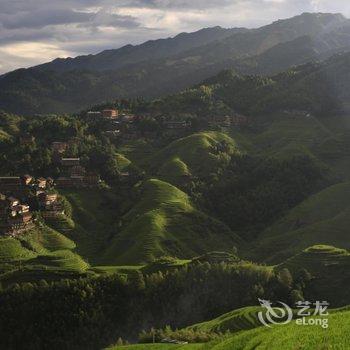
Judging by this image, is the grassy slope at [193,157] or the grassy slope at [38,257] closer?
the grassy slope at [38,257]

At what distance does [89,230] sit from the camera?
91625 millimetres

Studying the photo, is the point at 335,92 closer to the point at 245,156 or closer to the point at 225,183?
the point at 245,156

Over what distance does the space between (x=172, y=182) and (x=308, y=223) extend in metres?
26.2

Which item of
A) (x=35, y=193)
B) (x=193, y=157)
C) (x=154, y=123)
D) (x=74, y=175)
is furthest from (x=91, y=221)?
(x=154, y=123)

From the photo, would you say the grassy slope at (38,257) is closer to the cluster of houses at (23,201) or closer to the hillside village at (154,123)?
the cluster of houses at (23,201)

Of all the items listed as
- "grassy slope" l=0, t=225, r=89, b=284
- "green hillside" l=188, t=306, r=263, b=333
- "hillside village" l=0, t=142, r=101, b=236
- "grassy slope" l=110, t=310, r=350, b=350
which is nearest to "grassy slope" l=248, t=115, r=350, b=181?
"hillside village" l=0, t=142, r=101, b=236

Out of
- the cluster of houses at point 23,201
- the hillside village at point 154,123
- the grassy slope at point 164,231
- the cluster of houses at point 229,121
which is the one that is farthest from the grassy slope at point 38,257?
the cluster of houses at point 229,121

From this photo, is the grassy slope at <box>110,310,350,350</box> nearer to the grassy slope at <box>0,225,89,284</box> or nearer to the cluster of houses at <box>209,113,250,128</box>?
the grassy slope at <box>0,225,89,284</box>

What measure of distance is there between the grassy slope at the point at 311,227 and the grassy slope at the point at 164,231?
6863mm

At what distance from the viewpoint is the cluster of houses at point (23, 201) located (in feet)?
270

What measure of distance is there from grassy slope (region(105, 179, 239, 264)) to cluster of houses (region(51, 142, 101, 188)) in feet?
36.2

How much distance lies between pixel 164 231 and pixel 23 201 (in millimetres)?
24685

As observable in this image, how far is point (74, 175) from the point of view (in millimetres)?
108562

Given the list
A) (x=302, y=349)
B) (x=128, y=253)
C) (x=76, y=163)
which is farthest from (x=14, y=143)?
(x=302, y=349)
